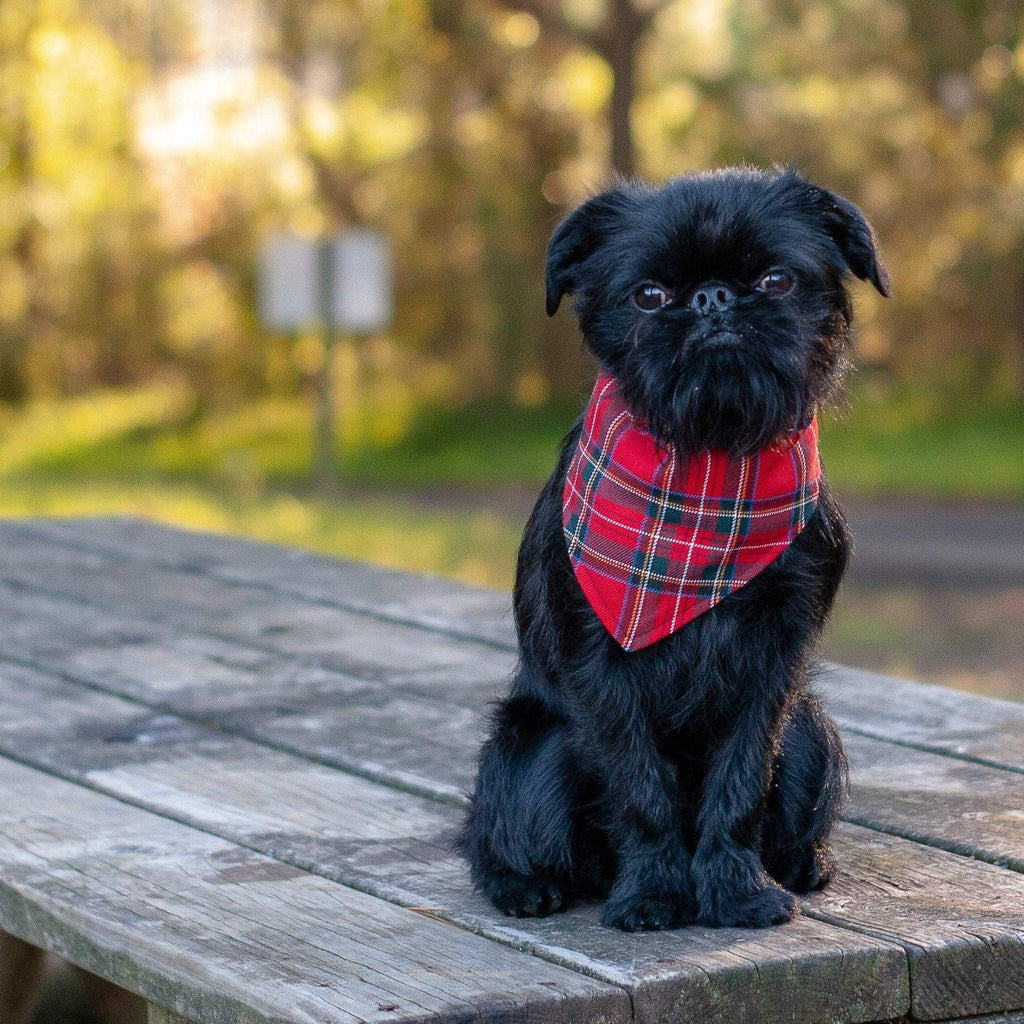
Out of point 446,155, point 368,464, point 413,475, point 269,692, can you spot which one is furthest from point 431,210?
point 269,692

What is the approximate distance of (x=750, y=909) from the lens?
7.11 ft

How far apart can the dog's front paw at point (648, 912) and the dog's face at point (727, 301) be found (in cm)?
61

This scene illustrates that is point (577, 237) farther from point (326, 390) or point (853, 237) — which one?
point (326, 390)

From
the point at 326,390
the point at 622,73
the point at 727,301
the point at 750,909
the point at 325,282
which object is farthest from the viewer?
the point at 622,73

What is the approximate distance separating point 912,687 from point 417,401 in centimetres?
1378

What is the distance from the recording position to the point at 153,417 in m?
17.9

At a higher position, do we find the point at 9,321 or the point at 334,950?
the point at 334,950

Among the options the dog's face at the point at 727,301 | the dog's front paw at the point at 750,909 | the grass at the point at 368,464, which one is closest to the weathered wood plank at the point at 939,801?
the dog's front paw at the point at 750,909

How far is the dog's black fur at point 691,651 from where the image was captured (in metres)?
2.07

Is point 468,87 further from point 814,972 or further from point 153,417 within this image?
point 814,972

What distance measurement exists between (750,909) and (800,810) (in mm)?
236

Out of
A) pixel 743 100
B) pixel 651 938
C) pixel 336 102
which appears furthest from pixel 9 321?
pixel 651 938

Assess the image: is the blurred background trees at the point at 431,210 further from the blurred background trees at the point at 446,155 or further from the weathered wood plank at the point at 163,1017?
the weathered wood plank at the point at 163,1017

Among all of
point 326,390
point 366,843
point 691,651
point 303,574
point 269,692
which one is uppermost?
point 691,651
